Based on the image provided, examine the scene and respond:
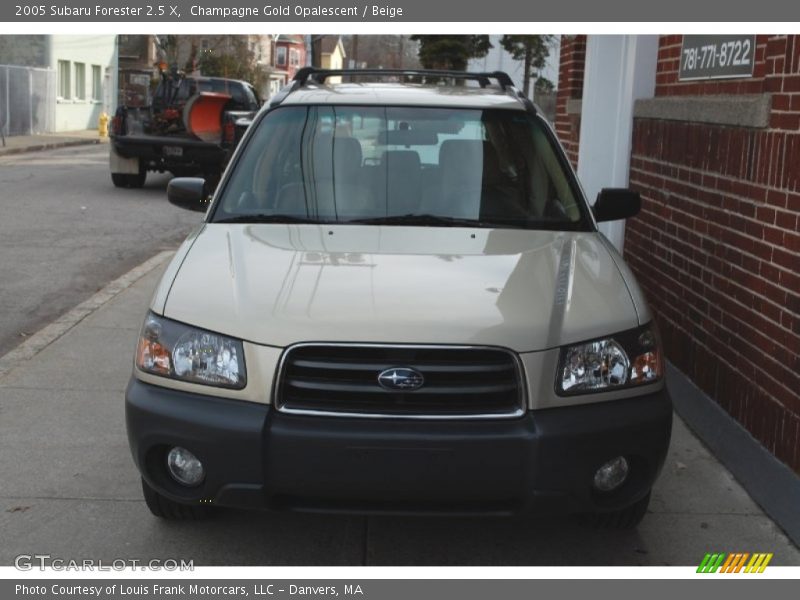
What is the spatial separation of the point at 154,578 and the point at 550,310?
166cm

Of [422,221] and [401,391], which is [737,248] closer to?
[422,221]

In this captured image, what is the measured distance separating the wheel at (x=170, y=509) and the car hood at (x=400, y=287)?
30.7 inches

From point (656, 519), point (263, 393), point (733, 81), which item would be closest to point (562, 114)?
point (733, 81)

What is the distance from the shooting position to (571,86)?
1104cm

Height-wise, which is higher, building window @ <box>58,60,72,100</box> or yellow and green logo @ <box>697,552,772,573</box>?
building window @ <box>58,60,72,100</box>

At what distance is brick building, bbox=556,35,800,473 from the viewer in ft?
16.0

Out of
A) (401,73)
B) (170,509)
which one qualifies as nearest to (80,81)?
(401,73)

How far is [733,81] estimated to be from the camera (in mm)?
5926

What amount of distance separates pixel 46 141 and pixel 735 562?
30.6m

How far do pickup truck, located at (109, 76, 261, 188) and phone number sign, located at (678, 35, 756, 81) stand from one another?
11.9m

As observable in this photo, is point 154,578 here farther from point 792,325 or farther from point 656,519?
point 792,325

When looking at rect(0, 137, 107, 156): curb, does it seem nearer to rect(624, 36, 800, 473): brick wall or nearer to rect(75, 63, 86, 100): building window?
rect(75, 63, 86, 100): building window

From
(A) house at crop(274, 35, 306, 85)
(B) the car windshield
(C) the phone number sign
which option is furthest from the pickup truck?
(A) house at crop(274, 35, 306, 85)
